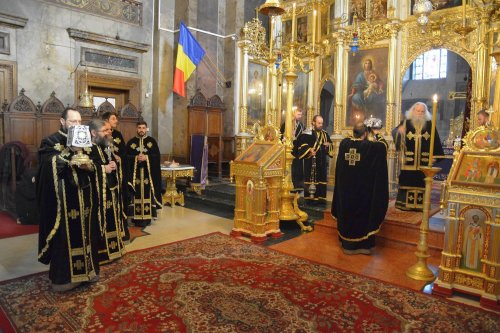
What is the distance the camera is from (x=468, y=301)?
379cm

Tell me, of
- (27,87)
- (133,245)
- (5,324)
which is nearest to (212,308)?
(5,324)

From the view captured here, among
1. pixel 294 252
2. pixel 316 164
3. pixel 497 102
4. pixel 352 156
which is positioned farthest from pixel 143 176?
pixel 497 102

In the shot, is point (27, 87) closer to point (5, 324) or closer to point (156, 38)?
point (156, 38)

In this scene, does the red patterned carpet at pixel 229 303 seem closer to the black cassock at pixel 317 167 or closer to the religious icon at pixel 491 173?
the religious icon at pixel 491 173

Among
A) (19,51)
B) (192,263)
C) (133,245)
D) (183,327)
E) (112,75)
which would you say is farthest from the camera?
(112,75)

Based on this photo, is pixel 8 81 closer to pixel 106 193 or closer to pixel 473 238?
pixel 106 193

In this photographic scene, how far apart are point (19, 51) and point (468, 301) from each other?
32.2 feet

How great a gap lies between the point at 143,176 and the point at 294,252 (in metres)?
3.23

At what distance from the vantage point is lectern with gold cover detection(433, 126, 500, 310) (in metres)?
3.71

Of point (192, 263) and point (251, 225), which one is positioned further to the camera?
point (251, 225)

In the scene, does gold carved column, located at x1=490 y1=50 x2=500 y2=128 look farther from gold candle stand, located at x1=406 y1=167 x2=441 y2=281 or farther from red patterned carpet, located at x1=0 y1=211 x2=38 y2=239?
red patterned carpet, located at x1=0 y1=211 x2=38 y2=239

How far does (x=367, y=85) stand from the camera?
10016 mm

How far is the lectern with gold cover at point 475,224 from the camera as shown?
371cm

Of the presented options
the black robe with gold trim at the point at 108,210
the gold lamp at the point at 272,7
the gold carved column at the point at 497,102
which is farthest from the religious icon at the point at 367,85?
the black robe with gold trim at the point at 108,210
